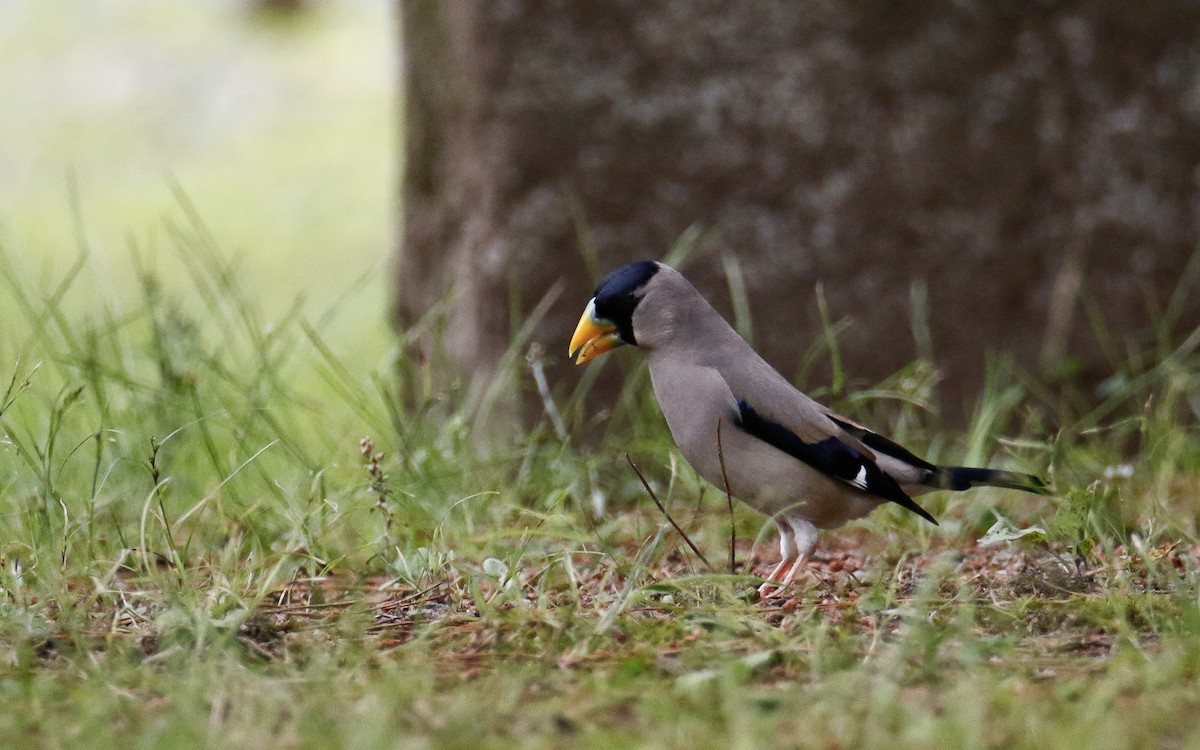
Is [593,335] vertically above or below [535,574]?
above

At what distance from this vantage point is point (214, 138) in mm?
13922

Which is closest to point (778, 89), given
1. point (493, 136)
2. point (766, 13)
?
point (766, 13)

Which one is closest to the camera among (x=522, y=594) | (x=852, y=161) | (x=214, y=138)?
(x=522, y=594)

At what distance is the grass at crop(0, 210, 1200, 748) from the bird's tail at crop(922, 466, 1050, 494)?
92 mm

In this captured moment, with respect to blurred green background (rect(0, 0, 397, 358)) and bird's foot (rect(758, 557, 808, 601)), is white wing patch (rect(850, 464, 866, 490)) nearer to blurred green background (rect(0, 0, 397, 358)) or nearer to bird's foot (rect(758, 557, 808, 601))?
bird's foot (rect(758, 557, 808, 601))

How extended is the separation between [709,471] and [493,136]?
1920mm

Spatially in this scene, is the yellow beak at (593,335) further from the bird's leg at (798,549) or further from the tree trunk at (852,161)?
the tree trunk at (852,161)

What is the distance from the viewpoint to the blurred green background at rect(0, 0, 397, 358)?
1009 centimetres

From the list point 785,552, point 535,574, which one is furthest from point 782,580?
point 535,574

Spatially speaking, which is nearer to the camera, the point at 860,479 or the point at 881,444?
the point at 860,479

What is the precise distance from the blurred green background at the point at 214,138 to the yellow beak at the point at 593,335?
12.6 feet

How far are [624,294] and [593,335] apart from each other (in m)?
0.14

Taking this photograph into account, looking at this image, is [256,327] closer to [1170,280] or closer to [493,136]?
[493,136]

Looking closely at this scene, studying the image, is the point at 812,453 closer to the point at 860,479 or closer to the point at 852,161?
the point at 860,479
